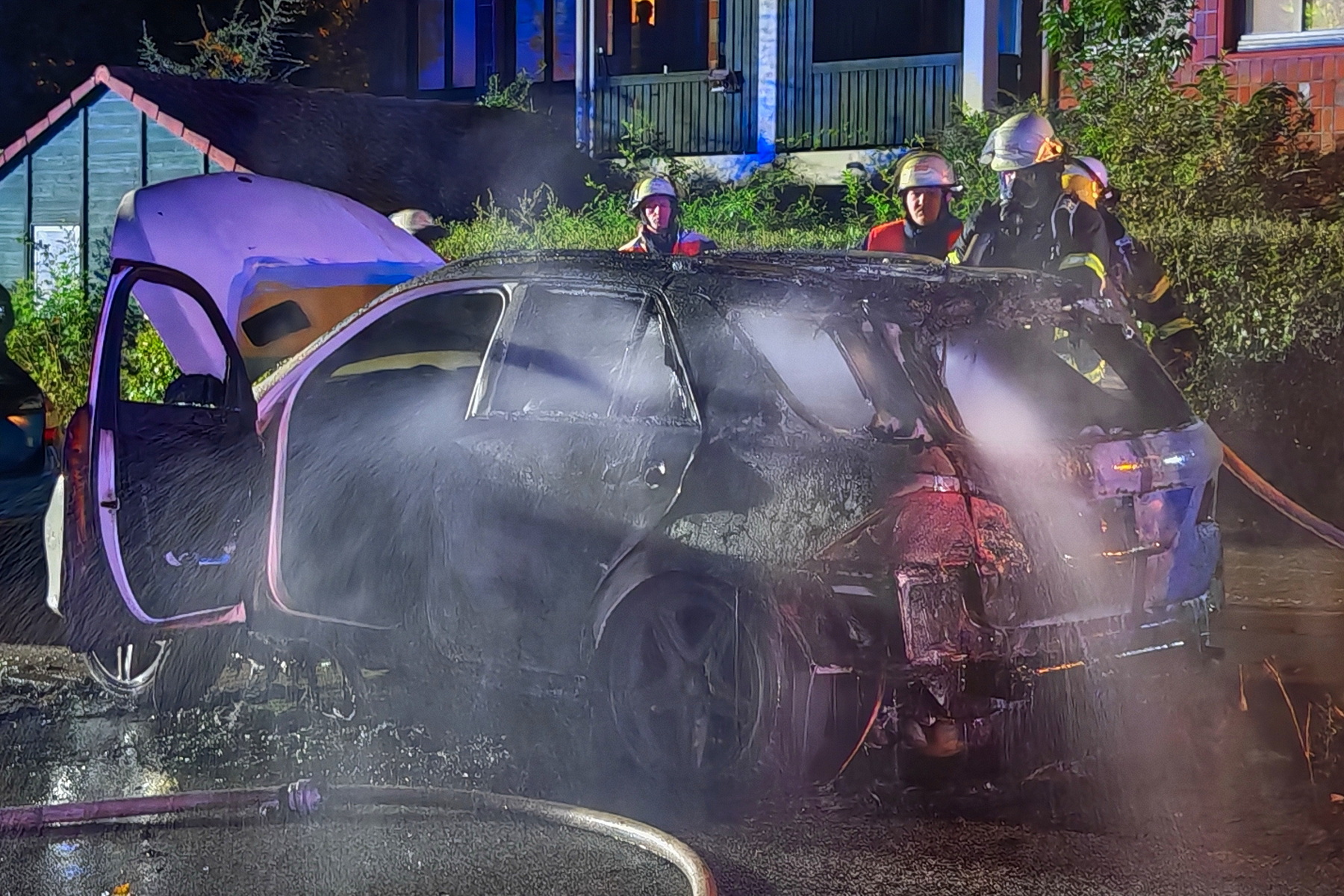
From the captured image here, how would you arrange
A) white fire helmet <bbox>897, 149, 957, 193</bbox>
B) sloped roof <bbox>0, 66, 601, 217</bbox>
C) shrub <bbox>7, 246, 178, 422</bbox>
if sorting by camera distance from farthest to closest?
sloped roof <bbox>0, 66, 601, 217</bbox>
shrub <bbox>7, 246, 178, 422</bbox>
white fire helmet <bbox>897, 149, 957, 193</bbox>

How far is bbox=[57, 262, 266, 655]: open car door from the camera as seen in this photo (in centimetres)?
529

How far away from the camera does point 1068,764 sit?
5.02 meters

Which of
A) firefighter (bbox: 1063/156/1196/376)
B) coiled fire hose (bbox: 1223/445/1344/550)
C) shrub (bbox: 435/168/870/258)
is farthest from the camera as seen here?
shrub (bbox: 435/168/870/258)

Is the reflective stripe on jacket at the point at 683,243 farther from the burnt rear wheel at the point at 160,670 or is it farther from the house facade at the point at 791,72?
the house facade at the point at 791,72

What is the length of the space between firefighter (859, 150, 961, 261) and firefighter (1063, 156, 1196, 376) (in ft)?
2.19

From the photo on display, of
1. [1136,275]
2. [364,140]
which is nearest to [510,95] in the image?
[364,140]

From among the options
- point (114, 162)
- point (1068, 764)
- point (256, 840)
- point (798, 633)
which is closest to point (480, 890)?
point (256, 840)

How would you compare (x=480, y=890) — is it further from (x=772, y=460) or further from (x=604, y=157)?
(x=604, y=157)

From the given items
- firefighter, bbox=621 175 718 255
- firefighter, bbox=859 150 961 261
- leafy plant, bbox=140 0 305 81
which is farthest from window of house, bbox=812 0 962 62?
firefighter, bbox=859 150 961 261

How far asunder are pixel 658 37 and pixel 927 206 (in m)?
13.7

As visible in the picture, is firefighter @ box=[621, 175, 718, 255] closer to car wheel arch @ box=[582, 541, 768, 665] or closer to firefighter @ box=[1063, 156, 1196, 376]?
firefighter @ box=[1063, 156, 1196, 376]

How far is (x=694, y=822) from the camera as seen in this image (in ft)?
15.2

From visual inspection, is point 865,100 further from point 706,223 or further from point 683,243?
point 683,243

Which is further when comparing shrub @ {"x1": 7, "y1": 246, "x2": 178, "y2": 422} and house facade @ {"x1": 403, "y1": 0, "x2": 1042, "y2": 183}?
house facade @ {"x1": 403, "y1": 0, "x2": 1042, "y2": 183}
